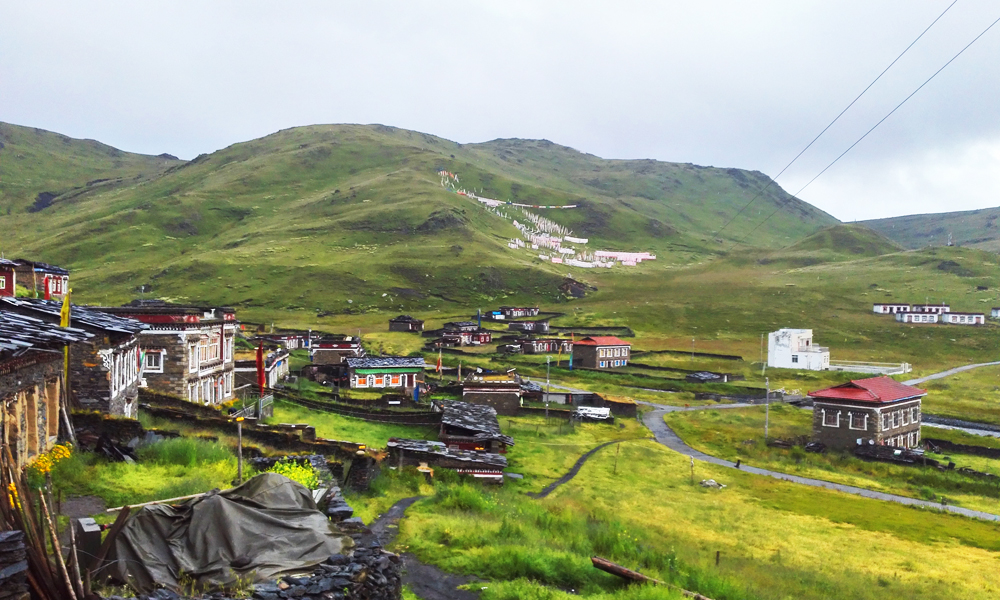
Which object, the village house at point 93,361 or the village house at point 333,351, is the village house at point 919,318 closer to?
the village house at point 333,351

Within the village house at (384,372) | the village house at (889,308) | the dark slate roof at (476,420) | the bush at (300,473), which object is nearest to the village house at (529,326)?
the village house at (384,372)

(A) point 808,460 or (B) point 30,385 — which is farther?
(A) point 808,460

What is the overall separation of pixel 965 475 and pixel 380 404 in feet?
155

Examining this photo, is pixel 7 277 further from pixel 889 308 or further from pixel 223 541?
pixel 889 308

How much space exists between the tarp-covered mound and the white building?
105 m

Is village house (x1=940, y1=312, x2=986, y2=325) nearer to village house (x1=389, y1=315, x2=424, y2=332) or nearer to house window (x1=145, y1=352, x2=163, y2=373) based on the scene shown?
village house (x1=389, y1=315, x2=424, y2=332)

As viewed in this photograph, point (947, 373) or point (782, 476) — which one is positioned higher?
point (947, 373)

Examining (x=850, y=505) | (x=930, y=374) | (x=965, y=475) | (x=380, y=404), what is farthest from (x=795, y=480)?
(x=930, y=374)

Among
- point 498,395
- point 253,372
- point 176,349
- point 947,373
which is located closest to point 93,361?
point 176,349

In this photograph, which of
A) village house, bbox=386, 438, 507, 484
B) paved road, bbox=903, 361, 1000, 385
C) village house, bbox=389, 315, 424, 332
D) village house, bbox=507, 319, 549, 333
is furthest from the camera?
village house, bbox=507, 319, 549, 333

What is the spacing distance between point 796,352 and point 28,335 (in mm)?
106853

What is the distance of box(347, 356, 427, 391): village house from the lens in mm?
72375

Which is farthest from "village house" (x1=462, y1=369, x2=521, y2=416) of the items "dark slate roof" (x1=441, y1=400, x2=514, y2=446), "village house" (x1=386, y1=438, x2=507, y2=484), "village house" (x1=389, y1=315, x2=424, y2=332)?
"village house" (x1=389, y1=315, x2=424, y2=332)

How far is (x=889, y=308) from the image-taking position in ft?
538
